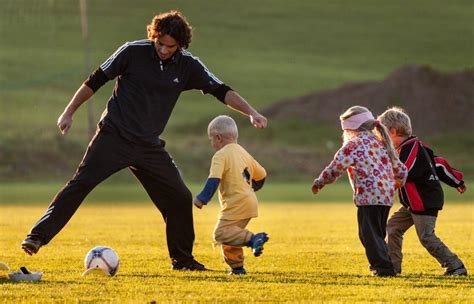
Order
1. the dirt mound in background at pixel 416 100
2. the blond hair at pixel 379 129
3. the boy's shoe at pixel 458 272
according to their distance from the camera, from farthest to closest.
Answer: the dirt mound in background at pixel 416 100 < the boy's shoe at pixel 458 272 < the blond hair at pixel 379 129

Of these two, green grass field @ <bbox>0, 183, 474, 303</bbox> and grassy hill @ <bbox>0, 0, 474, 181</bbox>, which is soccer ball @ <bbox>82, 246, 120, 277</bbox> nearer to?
green grass field @ <bbox>0, 183, 474, 303</bbox>

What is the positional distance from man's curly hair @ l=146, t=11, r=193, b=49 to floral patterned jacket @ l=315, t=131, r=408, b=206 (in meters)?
1.85

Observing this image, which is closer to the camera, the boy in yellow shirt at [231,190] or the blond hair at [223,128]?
the boy in yellow shirt at [231,190]

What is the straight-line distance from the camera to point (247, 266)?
1284cm

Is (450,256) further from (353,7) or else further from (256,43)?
(353,7)

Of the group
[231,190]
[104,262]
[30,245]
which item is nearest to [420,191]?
[231,190]

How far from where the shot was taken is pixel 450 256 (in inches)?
467

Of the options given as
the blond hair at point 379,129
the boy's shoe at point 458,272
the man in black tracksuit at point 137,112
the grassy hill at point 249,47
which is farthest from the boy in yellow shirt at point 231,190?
the grassy hill at point 249,47

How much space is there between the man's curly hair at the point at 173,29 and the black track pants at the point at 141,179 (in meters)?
1.08

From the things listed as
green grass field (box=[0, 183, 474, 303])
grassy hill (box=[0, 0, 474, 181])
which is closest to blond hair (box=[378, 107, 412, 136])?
green grass field (box=[0, 183, 474, 303])

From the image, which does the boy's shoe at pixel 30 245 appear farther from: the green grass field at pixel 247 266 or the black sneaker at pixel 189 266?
the black sneaker at pixel 189 266

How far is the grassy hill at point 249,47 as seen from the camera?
272 feet

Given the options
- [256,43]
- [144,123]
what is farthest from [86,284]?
[256,43]

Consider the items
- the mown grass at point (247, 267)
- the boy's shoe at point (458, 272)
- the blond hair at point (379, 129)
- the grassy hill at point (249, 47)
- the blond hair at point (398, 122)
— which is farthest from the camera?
the grassy hill at point (249, 47)
